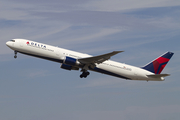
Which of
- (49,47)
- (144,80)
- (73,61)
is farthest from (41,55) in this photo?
(144,80)

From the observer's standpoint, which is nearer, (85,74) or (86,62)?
(86,62)

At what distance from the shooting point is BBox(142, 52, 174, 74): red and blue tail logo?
52531 millimetres

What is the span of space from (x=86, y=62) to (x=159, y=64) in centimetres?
1520

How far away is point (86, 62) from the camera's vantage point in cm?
4656

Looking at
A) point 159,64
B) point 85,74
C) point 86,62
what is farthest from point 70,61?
point 159,64

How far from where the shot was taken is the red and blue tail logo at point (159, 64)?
52.5m

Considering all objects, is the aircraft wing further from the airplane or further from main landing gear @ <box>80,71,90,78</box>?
main landing gear @ <box>80,71,90,78</box>

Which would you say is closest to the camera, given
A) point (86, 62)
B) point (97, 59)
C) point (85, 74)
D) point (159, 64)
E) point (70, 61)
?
point (70, 61)

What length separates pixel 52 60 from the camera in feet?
149

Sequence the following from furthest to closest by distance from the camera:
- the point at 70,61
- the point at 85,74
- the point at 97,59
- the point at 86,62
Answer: the point at 85,74, the point at 86,62, the point at 97,59, the point at 70,61

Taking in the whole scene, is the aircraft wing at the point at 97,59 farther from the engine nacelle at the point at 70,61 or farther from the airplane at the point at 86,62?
the engine nacelle at the point at 70,61

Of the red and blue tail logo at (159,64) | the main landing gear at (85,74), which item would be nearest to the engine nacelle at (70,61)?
the main landing gear at (85,74)

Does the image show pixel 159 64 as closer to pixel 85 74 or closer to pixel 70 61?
pixel 85 74

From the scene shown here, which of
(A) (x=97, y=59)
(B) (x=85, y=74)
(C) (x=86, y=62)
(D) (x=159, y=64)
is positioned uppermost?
(D) (x=159, y=64)
